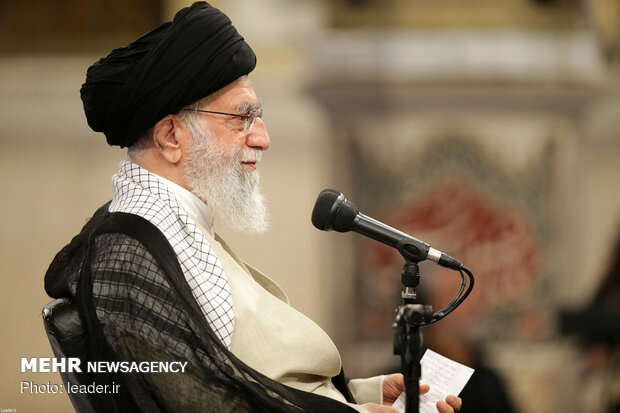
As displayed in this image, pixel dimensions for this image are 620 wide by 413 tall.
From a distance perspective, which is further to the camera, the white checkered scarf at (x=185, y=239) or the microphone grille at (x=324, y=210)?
the microphone grille at (x=324, y=210)

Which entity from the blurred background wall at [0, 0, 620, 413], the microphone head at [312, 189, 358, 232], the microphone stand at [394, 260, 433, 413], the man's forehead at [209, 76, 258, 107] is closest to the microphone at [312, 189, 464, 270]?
the microphone head at [312, 189, 358, 232]

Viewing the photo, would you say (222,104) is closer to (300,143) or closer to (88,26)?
(300,143)

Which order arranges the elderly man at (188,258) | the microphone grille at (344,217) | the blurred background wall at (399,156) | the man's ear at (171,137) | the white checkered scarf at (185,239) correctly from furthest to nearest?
the blurred background wall at (399,156) < the man's ear at (171,137) < the microphone grille at (344,217) < the white checkered scarf at (185,239) < the elderly man at (188,258)

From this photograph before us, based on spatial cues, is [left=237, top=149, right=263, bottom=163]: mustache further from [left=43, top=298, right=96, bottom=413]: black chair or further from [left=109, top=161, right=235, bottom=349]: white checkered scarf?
[left=43, top=298, right=96, bottom=413]: black chair

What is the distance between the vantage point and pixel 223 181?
2102 mm

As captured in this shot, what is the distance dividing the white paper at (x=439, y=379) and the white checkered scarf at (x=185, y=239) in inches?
19.8

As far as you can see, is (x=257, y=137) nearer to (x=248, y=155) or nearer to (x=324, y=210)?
(x=248, y=155)

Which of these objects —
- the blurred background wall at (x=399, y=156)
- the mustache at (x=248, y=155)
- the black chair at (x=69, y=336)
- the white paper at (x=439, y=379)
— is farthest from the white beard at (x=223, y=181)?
the blurred background wall at (x=399, y=156)

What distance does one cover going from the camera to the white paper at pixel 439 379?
6.61 ft

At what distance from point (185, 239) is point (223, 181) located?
0.83ft

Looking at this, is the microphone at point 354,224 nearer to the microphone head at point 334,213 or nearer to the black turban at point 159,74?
the microphone head at point 334,213

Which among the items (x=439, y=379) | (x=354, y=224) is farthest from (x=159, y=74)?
(x=439, y=379)

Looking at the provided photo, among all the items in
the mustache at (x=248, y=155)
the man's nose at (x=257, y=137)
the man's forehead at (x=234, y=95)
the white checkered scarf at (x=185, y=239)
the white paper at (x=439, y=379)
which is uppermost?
the man's forehead at (x=234, y=95)

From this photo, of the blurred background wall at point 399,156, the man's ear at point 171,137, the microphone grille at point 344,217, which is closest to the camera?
the microphone grille at point 344,217
